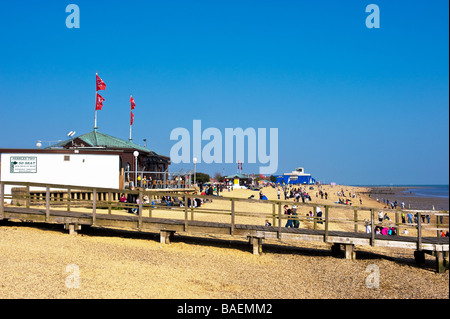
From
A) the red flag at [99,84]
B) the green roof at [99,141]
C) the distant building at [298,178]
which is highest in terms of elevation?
the red flag at [99,84]

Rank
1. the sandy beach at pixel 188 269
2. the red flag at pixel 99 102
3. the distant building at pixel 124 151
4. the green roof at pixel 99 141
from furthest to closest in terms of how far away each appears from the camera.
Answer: the red flag at pixel 99 102 → the green roof at pixel 99 141 → the distant building at pixel 124 151 → the sandy beach at pixel 188 269

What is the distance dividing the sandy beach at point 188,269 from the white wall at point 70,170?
27.0 feet

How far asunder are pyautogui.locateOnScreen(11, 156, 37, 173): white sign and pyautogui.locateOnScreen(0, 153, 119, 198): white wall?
114 mm

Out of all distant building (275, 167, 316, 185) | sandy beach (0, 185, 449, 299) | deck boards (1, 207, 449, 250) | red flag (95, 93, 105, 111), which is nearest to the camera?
sandy beach (0, 185, 449, 299)

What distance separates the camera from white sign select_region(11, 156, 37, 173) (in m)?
23.5

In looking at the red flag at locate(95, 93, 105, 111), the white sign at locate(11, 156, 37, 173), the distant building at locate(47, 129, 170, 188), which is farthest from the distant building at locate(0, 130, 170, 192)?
the red flag at locate(95, 93, 105, 111)

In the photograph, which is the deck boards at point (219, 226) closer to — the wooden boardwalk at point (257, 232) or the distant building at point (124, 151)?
the wooden boardwalk at point (257, 232)

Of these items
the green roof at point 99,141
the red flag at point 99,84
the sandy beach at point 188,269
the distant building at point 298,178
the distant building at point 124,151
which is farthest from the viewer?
the distant building at point 298,178

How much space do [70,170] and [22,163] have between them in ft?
8.75

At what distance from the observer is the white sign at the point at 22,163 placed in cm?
2352

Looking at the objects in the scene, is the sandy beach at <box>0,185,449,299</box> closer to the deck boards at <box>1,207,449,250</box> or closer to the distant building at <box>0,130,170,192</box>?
the deck boards at <box>1,207,449,250</box>

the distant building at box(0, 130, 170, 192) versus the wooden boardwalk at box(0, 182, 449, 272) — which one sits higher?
the distant building at box(0, 130, 170, 192)

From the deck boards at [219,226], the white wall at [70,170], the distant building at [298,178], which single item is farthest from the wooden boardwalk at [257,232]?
the distant building at [298,178]
